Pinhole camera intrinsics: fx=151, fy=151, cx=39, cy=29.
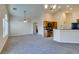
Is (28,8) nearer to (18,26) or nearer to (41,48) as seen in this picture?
(18,26)

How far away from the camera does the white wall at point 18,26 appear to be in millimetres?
20922

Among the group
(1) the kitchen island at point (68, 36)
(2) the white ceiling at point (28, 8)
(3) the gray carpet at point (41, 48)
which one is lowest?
(3) the gray carpet at point (41, 48)

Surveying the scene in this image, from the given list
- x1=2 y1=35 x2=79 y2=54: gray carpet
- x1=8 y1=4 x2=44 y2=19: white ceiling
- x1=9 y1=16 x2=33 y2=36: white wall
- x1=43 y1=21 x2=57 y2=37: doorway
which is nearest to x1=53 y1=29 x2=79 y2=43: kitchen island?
x1=2 y1=35 x2=79 y2=54: gray carpet

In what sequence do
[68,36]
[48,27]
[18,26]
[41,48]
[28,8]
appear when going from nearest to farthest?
[41,48], [68,36], [28,8], [48,27], [18,26]

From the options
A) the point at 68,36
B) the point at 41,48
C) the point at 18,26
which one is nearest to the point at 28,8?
the point at 68,36

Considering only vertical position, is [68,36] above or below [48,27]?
below

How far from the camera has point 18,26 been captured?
848 inches

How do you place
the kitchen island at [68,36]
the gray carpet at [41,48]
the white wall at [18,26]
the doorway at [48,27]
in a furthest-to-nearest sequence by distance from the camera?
the white wall at [18,26] < the doorway at [48,27] < the kitchen island at [68,36] < the gray carpet at [41,48]

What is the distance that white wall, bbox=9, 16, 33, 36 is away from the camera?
20922 millimetres

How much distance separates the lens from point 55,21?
17.2 meters

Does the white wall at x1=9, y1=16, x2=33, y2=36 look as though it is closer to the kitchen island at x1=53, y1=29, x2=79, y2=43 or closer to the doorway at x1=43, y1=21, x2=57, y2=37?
the doorway at x1=43, y1=21, x2=57, y2=37

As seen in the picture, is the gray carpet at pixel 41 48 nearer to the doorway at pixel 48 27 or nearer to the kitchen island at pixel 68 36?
the kitchen island at pixel 68 36

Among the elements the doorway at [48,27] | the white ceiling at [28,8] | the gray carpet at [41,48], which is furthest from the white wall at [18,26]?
the gray carpet at [41,48]
